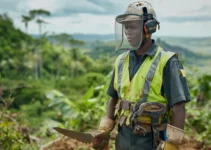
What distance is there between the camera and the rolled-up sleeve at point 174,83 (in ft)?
9.95

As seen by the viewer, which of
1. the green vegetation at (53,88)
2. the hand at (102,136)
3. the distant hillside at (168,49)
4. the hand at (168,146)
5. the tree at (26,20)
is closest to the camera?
the hand at (168,146)

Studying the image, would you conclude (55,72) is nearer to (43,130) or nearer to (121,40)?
(43,130)

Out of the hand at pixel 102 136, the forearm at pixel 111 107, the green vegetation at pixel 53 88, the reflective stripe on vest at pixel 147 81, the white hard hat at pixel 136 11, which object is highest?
the white hard hat at pixel 136 11

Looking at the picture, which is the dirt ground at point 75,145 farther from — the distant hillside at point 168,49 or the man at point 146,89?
the man at point 146,89

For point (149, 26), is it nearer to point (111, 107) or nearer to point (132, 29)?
point (132, 29)

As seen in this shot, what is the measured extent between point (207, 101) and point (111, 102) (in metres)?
5.44

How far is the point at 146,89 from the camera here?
3184mm

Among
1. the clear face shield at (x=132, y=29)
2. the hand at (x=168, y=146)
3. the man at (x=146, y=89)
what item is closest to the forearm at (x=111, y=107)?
the man at (x=146, y=89)

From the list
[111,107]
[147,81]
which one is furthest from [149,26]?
[111,107]

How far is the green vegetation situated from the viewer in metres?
5.65

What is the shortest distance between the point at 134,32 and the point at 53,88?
6468cm

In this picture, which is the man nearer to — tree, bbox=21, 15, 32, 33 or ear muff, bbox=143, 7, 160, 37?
ear muff, bbox=143, 7, 160, 37

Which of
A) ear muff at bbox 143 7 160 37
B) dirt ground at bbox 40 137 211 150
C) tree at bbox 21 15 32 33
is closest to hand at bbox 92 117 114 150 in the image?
ear muff at bbox 143 7 160 37

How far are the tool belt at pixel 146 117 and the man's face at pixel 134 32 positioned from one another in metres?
0.51
